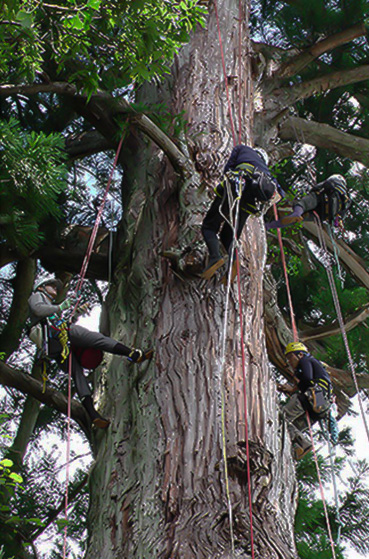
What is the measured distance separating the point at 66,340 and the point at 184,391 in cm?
111

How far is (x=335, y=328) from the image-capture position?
20.4 feet

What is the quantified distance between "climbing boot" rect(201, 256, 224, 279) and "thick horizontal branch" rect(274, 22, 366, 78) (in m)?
3.14

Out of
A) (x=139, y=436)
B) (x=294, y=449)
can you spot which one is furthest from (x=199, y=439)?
(x=294, y=449)

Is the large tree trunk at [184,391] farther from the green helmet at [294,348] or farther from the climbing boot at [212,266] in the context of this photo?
the green helmet at [294,348]

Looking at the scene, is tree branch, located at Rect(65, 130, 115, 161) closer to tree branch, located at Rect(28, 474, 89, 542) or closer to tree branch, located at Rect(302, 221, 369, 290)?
tree branch, located at Rect(302, 221, 369, 290)

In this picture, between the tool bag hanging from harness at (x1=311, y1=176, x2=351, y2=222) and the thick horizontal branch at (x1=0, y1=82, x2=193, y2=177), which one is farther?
the tool bag hanging from harness at (x1=311, y1=176, x2=351, y2=222)

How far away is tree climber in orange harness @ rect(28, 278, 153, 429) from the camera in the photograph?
16.3 feet

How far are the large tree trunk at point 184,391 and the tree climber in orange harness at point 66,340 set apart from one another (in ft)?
0.52

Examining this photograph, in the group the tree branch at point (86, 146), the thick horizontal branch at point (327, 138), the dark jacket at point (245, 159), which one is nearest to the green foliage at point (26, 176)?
the dark jacket at point (245, 159)

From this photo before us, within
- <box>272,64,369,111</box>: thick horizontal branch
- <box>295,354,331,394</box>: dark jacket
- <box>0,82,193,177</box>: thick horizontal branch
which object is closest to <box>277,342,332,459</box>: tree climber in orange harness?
<box>295,354,331,394</box>: dark jacket

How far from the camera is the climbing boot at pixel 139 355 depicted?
4.66 m

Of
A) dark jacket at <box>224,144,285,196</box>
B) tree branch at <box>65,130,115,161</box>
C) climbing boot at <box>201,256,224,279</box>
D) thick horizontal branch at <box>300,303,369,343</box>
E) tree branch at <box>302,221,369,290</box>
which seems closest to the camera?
climbing boot at <box>201,256,224,279</box>

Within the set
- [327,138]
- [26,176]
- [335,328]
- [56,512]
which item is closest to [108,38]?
[26,176]

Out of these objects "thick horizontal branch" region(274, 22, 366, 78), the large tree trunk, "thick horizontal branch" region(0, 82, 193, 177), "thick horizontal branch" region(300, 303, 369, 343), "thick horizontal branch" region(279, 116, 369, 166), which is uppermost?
"thick horizontal branch" region(274, 22, 366, 78)
